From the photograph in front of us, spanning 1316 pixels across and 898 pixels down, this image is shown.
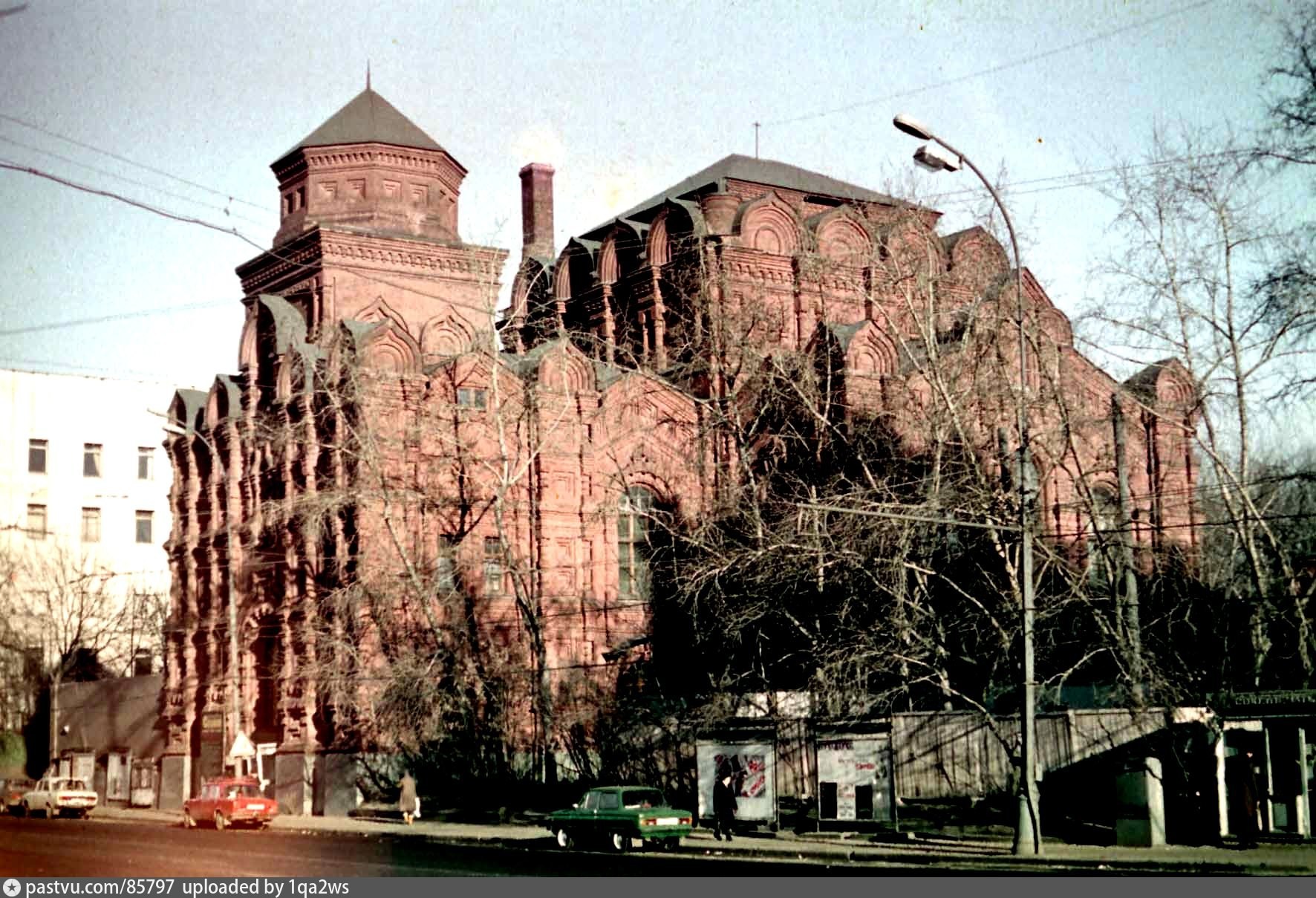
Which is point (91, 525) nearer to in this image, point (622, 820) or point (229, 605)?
point (229, 605)

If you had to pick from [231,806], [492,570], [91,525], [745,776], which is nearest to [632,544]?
[492,570]

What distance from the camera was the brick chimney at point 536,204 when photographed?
66.2 m

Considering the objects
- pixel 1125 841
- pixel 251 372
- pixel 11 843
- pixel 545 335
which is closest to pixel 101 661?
pixel 251 372

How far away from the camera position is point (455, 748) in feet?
144

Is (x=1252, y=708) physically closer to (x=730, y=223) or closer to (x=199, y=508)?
(x=730, y=223)

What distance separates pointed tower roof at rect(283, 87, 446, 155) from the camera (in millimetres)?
56188

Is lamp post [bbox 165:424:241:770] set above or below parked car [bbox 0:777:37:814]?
above

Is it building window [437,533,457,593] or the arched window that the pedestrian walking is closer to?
building window [437,533,457,593]

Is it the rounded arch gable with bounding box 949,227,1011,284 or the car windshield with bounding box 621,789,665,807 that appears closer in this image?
the car windshield with bounding box 621,789,665,807

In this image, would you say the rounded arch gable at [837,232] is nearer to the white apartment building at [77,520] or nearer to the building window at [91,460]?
the white apartment building at [77,520]

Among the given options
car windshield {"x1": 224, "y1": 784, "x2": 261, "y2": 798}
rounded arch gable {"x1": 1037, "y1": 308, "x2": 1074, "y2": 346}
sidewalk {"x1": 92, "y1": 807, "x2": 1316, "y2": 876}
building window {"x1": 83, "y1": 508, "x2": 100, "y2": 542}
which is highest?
rounded arch gable {"x1": 1037, "y1": 308, "x2": 1074, "y2": 346}

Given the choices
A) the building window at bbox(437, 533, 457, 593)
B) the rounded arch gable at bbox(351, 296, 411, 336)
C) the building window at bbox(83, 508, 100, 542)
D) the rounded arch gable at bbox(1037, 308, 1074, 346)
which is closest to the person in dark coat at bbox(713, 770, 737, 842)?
the rounded arch gable at bbox(1037, 308, 1074, 346)

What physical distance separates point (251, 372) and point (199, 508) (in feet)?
19.4

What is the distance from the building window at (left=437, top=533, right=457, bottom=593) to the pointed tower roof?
627 inches
